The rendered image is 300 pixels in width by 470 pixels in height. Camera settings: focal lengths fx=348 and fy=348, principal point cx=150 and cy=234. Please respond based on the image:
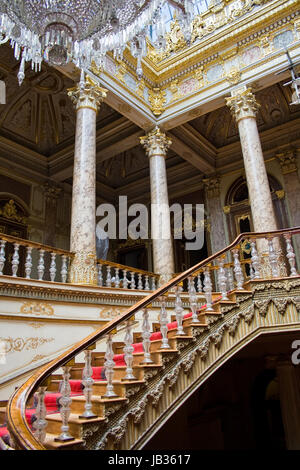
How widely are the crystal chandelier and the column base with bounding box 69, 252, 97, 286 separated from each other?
293cm

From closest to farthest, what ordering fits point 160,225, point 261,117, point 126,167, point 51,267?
point 51,267, point 160,225, point 261,117, point 126,167

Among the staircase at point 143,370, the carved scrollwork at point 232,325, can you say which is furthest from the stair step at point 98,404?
the carved scrollwork at point 232,325

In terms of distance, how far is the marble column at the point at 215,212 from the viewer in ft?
39.2

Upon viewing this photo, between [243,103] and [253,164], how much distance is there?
5.21 feet

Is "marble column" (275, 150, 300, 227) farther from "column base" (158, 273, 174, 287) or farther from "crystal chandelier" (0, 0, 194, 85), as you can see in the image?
"crystal chandelier" (0, 0, 194, 85)

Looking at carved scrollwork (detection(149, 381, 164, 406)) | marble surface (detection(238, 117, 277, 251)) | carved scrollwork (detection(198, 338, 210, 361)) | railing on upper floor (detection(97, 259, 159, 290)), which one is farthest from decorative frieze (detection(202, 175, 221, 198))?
carved scrollwork (detection(149, 381, 164, 406))

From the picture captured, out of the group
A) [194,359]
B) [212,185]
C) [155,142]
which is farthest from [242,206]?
[194,359]

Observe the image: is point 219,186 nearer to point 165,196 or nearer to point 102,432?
point 165,196

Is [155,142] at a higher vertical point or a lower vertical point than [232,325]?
higher

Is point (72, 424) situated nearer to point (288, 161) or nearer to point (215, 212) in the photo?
point (215, 212)

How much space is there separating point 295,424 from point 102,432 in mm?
5474

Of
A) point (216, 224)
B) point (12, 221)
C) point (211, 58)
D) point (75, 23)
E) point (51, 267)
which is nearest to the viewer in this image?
point (75, 23)

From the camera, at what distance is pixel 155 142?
9109 mm

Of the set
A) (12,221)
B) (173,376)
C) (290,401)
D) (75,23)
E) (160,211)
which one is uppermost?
(12,221)
